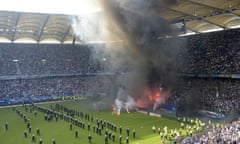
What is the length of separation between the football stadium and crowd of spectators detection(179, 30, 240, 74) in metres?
0.13

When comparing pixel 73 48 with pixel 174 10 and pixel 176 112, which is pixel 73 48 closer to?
pixel 174 10

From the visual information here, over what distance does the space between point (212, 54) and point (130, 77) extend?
11.1 m

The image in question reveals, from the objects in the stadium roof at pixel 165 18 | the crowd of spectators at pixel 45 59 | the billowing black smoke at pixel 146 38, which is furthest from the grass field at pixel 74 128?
the crowd of spectators at pixel 45 59

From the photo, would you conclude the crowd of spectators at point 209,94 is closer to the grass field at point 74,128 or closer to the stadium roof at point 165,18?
the grass field at point 74,128

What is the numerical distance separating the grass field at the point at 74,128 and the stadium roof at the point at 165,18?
11602 millimetres

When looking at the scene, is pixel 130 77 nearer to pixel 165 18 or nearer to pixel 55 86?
pixel 165 18

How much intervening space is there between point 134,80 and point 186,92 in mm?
5894

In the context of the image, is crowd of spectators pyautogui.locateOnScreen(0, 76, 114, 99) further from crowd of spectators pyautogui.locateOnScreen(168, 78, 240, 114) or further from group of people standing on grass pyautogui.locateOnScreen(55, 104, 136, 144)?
group of people standing on grass pyautogui.locateOnScreen(55, 104, 136, 144)

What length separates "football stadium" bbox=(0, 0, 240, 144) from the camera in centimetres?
2305

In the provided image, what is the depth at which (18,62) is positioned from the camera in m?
43.9

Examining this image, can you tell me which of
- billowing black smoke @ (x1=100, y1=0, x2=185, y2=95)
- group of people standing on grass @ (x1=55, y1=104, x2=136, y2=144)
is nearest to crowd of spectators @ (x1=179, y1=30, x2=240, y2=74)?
billowing black smoke @ (x1=100, y1=0, x2=185, y2=95)

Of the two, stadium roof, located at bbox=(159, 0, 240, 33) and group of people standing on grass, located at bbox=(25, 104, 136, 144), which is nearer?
group of people standing on grass, located at bbox=(25, 104, 136, 144)

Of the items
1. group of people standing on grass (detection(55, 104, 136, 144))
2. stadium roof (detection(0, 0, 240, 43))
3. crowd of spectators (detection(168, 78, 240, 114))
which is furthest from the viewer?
stadium roof (detection(0, 0, 240, 43))

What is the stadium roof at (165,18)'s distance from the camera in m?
29.2
